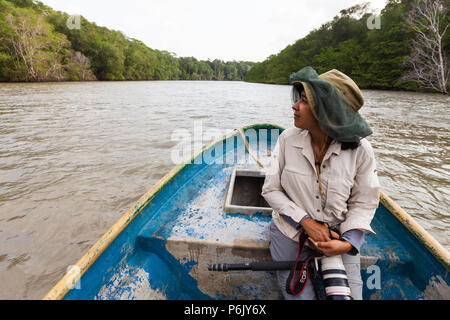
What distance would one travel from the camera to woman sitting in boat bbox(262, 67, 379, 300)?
1.22m

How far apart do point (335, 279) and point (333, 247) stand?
6.4 inches

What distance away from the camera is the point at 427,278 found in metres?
1.52

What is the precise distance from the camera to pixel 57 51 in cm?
3541

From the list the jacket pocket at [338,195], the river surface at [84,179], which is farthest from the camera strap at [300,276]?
the river surface at [84,179]

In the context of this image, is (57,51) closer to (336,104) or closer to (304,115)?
(304,115)

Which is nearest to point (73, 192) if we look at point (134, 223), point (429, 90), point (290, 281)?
point (134, 223)

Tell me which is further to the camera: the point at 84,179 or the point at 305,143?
the point at 84,179

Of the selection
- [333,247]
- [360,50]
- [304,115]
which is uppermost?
[360,50]

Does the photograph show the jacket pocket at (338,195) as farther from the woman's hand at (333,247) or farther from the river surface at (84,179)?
the river surface at (84,179)

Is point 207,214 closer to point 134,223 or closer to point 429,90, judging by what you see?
point 134,223

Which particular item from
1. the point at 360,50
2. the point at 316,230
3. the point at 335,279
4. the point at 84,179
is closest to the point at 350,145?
the point at 316,230

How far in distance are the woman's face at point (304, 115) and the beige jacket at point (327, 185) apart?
0.10m

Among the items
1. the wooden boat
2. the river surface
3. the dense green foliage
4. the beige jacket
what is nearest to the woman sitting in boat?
the beige jacket
